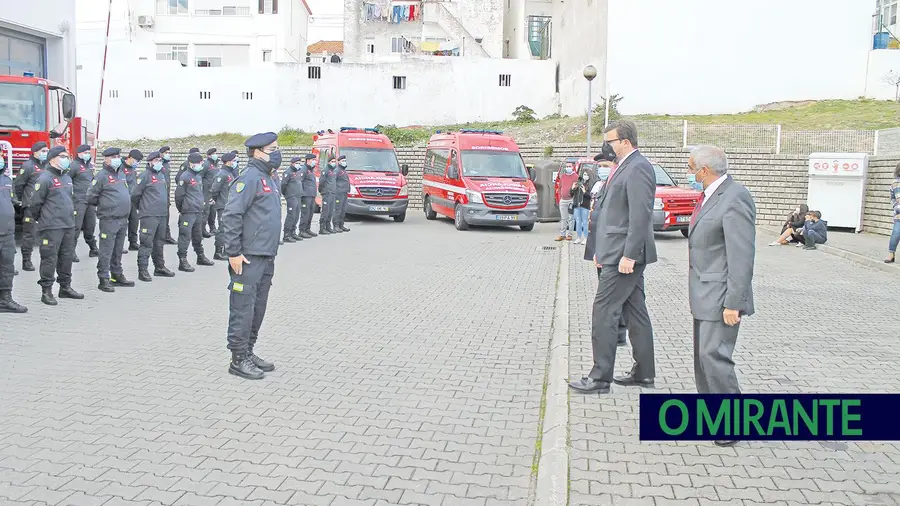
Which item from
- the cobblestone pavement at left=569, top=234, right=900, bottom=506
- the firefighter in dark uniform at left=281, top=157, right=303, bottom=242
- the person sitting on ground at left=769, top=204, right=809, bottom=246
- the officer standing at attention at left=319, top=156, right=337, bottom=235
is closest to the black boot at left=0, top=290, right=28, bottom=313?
the cobblestone pavement at left=569, top=234, right=900, bottom=506

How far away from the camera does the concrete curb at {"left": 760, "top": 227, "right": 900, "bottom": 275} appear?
1402 cm

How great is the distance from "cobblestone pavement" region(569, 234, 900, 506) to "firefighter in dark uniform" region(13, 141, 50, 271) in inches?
306

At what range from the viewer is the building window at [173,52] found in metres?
51.7

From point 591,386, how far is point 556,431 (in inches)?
42.3

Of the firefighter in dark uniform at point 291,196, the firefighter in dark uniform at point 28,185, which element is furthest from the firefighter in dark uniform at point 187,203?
the firefighter in dark uniform at point 291,196

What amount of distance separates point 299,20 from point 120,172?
48.4 metres

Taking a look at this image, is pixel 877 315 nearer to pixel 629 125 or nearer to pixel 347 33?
pixel 629 125

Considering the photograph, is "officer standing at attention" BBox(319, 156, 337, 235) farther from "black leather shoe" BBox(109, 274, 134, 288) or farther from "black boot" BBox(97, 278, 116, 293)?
"black boot" BBox(97, 278, 116, 293)

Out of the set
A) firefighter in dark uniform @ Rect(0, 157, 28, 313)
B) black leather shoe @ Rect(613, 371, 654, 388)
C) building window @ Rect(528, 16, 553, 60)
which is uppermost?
building window @ Rect(528, 16, 553, 60)

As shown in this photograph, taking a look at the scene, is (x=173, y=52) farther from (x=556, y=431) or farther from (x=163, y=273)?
(x=556, y=431)

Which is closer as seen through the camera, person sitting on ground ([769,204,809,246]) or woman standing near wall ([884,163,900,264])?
woman standing near wall ([884,163,900,264])

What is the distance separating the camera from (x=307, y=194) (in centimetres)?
1880

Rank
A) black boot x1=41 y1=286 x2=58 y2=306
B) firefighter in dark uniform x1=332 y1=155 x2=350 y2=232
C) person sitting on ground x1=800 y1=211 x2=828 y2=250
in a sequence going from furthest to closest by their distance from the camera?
firefighter in dark uniform x1=332 y1=155 x2=350 y2=232
person sitting on ground x1=800 y1=211 x2=828 y2=250
black boot x1=41 y1=286 x2=58 y2=306

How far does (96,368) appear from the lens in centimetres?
706
